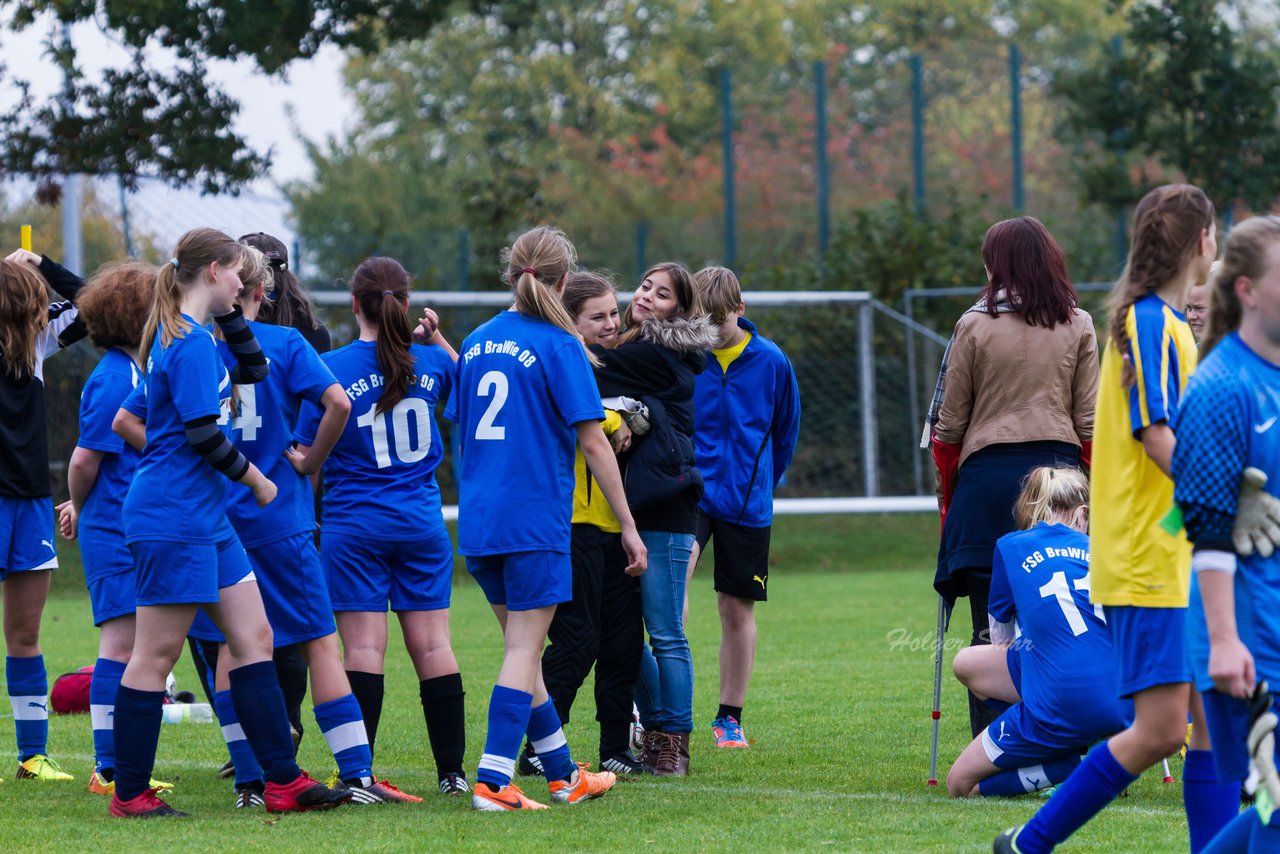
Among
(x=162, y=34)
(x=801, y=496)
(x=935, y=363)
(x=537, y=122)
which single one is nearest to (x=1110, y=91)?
(x=935, y=363)

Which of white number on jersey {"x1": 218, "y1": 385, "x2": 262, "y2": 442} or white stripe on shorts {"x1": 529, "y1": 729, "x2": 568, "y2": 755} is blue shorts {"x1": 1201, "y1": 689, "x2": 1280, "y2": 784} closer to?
white stripe on shorts {"x1": 529, "y1": 729, "x2": 568, "y2": 755}

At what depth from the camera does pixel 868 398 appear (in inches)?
732

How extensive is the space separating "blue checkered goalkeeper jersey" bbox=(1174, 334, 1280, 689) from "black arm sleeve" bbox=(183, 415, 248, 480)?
292 cm

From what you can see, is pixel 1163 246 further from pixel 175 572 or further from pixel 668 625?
pixel 175 572

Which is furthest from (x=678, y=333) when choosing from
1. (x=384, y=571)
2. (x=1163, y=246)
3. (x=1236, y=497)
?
(x=1236, y=497)

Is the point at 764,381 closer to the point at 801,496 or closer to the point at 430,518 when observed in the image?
the point at 430,518

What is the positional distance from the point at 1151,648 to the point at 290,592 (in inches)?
114

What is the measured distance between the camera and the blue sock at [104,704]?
5891mm

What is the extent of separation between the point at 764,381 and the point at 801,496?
1202cm

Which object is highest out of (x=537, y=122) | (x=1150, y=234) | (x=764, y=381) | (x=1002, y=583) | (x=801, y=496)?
(x=537, y=122)

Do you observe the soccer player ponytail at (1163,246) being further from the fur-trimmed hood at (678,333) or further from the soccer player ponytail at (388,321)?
the soccer player ponytail at (388,321)

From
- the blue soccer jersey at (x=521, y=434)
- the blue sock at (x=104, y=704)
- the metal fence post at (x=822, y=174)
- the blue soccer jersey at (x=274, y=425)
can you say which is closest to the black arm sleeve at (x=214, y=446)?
the blue soccer jersey at (x=274, y=425)

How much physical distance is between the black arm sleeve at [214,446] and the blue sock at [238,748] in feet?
3.28

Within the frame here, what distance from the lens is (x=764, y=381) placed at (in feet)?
23.3
